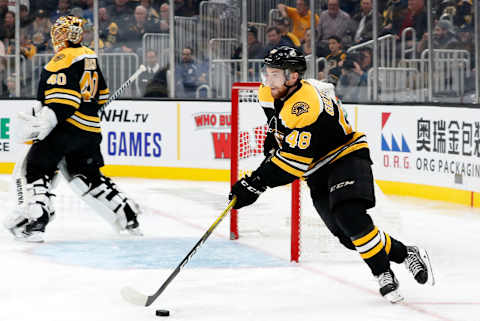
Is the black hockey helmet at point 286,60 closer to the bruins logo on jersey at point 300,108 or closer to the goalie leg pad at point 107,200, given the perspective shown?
the bruins logo on jersey at point 300,108

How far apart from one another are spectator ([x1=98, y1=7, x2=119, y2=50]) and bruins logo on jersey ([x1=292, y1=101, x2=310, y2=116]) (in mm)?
6979

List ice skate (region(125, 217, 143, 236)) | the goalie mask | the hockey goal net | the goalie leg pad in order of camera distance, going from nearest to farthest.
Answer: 1. the hockey goal net
2. the goalie mask
3. the goalie leg pad
4. ice skate (region(125, 217, 143, 236))

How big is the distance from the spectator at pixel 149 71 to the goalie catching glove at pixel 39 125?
4.76m

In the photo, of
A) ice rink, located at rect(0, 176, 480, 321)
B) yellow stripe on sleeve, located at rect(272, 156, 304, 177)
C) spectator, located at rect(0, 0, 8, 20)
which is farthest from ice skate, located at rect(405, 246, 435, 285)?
spectator, located at rect(0, 0, 8, 20)

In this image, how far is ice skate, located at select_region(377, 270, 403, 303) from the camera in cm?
411

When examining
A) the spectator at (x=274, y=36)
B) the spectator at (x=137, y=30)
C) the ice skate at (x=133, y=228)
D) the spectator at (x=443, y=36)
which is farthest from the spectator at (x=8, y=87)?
the ice skate at (x=133, y=228)

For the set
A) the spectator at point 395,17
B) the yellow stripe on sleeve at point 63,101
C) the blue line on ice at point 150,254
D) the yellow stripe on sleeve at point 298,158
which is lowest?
the blue line on ice at point 150,254

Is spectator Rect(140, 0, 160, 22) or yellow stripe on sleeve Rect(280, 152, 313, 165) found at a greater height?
spectator Rect(140, 0, 160, 22)

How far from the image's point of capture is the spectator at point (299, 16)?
973 centimetres

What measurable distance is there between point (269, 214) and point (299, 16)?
382cm

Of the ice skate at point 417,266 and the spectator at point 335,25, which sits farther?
the spectator at point 335,25

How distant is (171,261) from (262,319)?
1.44 meters

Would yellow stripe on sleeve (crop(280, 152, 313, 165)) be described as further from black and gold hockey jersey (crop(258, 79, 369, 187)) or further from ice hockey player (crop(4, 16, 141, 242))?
ice hockey player (crop(4, 16, 141, 242))

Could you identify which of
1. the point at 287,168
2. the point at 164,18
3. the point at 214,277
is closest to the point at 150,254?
the point at 214,277
